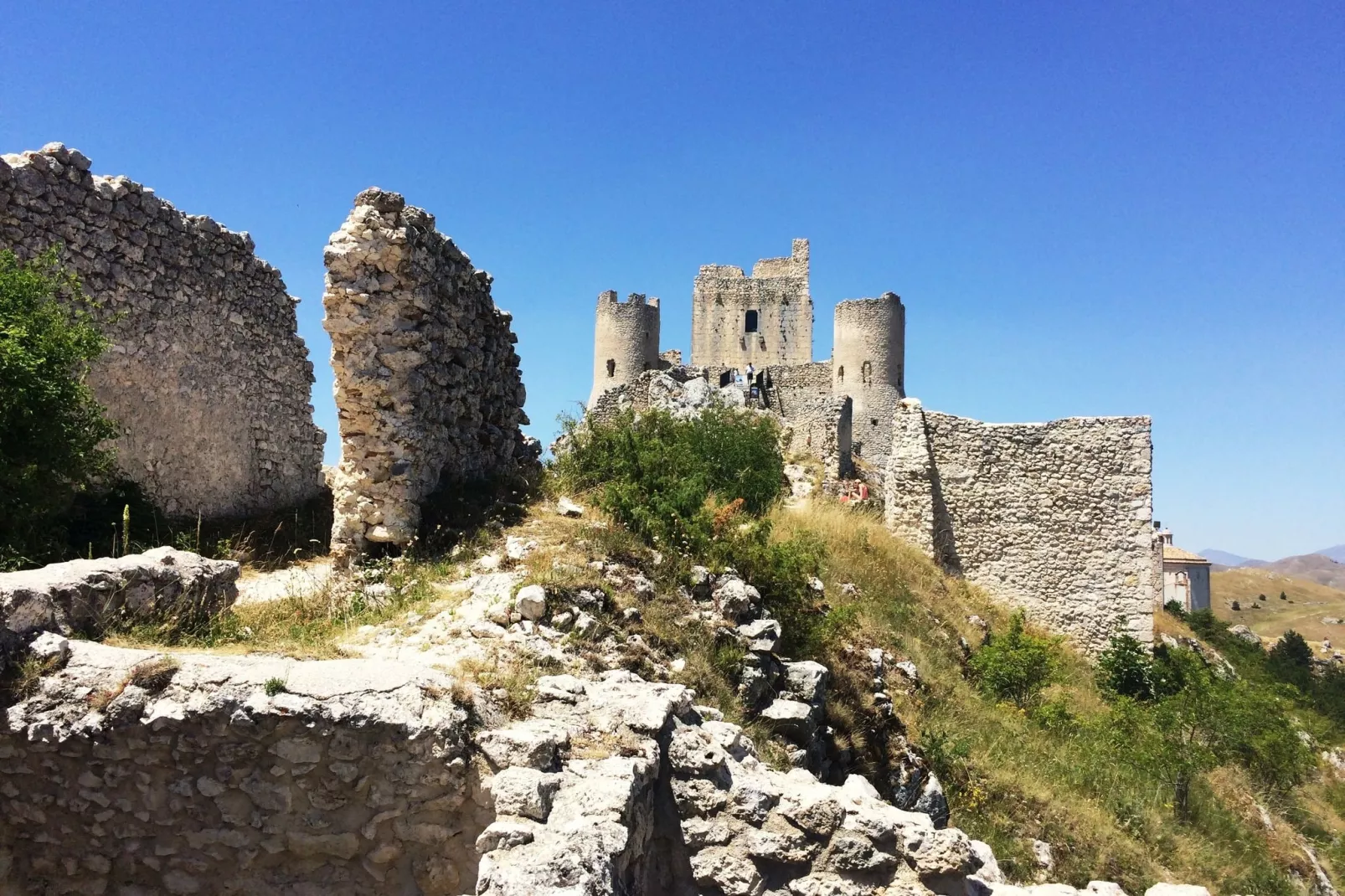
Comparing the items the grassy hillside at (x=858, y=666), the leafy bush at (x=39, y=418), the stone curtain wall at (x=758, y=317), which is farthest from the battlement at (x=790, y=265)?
the leafy bush at (x=39, y=418)

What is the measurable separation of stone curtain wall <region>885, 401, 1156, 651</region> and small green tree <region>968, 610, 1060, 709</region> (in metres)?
3.43

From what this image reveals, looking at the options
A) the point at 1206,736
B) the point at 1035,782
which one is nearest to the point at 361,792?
the point at 1035,782

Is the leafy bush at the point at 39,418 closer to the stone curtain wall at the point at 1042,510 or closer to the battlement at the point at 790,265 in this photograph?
the stone curtain wall at the point at 1042,510

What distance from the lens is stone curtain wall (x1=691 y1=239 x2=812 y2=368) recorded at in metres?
44.0

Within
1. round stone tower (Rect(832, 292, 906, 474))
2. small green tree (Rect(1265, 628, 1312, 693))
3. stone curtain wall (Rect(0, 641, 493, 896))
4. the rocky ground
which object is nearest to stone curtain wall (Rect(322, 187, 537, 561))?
the rocky ground

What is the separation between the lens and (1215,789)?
9.56m

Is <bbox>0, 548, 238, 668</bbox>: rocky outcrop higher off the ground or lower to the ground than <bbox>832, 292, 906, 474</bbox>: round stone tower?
lower

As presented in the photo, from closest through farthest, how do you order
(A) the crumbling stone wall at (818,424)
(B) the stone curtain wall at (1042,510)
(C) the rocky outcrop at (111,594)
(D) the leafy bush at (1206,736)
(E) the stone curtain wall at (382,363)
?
(C) the rocky outcrop at (111,594) < (E) the stone curtain wall at (382,363) < (D) the leafy bush at (1206,736) < (B) the stone curtain wall at (1042,510) < (A) the crumbling stone wall at (818,424)

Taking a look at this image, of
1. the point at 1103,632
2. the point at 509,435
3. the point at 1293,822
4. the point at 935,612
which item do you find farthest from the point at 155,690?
the point at 1103,632

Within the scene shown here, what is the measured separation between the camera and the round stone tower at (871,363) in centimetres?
3906

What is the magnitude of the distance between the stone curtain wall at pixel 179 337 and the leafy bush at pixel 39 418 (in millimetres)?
1159

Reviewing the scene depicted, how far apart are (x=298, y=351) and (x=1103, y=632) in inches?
529

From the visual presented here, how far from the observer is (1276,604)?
60812 mm

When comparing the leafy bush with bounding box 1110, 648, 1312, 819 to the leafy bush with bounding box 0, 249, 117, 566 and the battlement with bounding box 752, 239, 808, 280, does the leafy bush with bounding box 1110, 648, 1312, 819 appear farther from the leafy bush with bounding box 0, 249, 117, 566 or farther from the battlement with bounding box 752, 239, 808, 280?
the battlement with bounding box 752, 239, 808, 280
